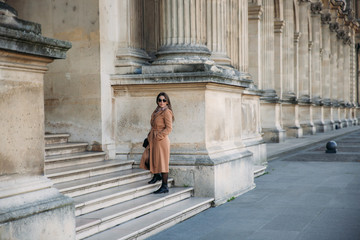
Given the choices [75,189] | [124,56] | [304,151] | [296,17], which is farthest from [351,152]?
[75,189]

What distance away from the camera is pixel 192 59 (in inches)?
379

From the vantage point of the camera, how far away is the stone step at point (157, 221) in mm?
6387

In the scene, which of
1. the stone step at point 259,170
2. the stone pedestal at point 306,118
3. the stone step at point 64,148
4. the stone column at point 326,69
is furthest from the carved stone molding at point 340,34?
the stone step at point 64,148

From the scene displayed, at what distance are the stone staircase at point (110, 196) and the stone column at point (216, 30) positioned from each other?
121 inches

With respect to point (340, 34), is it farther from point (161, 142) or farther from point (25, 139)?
point (25, 139)

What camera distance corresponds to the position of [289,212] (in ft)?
27.1

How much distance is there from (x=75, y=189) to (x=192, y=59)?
142 inches

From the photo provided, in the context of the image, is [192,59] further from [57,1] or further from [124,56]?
[57,1]

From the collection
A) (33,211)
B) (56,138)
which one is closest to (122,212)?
(33,211)

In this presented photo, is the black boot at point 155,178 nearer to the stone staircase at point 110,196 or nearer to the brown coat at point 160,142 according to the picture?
the stone staircase at point 110,196

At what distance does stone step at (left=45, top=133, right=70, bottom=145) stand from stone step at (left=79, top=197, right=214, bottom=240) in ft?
8.76

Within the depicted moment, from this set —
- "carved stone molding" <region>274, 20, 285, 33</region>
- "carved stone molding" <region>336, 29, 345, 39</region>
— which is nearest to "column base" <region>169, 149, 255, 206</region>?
"carved stone molding" <region>274, 20, 285, 33</region>

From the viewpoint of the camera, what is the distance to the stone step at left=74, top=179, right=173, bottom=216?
679cm

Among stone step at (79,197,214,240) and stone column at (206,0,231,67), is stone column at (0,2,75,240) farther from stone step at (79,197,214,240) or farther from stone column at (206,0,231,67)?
stone column at (206,0,231,67)
